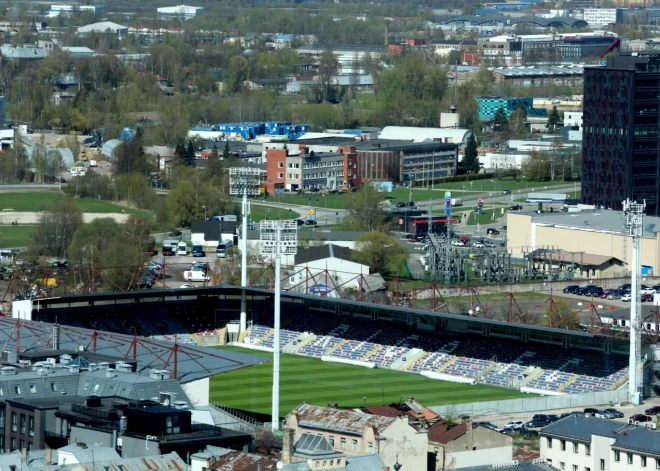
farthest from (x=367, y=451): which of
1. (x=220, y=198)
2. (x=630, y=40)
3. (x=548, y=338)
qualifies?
(x=630, y=40)

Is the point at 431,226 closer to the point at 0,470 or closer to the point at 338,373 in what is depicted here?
the point at 338,373

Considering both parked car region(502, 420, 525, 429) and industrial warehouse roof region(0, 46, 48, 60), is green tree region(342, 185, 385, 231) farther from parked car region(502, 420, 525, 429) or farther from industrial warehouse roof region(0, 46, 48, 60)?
industrial warehouse roof region(0, 46, 48, 60)

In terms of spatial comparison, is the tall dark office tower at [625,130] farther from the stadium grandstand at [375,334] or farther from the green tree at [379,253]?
the stadium grandstand at [375,334]

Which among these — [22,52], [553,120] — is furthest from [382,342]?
[22,52]

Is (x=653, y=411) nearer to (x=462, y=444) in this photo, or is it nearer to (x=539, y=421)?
(x=539, y=421)

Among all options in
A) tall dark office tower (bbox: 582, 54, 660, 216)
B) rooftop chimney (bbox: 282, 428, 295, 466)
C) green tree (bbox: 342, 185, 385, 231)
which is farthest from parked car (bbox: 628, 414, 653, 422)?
tall dark office tower (bbox: 582, 54, 660, 216)

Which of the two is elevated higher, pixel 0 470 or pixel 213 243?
pixel 0 470
